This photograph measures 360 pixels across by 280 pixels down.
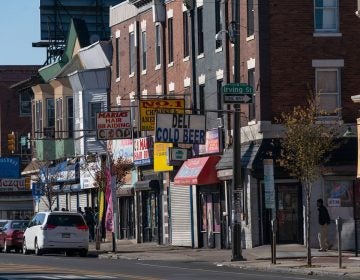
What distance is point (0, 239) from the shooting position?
51.2m

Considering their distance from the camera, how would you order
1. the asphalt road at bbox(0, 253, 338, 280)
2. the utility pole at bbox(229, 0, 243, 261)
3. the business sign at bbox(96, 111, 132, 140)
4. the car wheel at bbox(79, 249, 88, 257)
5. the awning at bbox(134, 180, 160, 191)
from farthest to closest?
the awning at bbox(134, 180, 160, 191) < the business sign at bbox(96, 111, 132, 140) < the car wheel at bbox(79, 249, 88, 257) < the utility pole at bbox(229, 0, 243, 261) < the asphalt road at bbox(0, 253, 338, 280)

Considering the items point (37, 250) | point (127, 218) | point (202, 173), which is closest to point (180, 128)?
point (202, 173)

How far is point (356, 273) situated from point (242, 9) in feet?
56.3

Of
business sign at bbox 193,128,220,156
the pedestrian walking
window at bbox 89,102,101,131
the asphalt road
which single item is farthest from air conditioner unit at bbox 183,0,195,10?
the asphalt road

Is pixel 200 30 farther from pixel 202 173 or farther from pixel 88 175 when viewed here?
pixel 88 175

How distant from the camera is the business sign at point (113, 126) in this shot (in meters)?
47.6

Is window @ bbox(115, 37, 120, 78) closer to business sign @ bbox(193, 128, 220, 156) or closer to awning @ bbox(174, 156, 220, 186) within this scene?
business sign @ bbox(193, 128, 220, 156)

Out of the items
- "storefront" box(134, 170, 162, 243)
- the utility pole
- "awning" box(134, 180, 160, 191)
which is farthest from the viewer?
"storefront" box(134, 170, 162, 243)

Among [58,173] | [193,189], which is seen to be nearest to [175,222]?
[193,189]

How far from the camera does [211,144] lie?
4622cm

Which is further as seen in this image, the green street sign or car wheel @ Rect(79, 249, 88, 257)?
car wheel @ Rect(79, 249, 88, 257)

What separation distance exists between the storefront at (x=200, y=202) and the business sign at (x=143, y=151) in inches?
88.4

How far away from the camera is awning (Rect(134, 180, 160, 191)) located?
52.6 metres

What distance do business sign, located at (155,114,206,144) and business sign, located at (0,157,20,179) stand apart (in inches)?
1377
